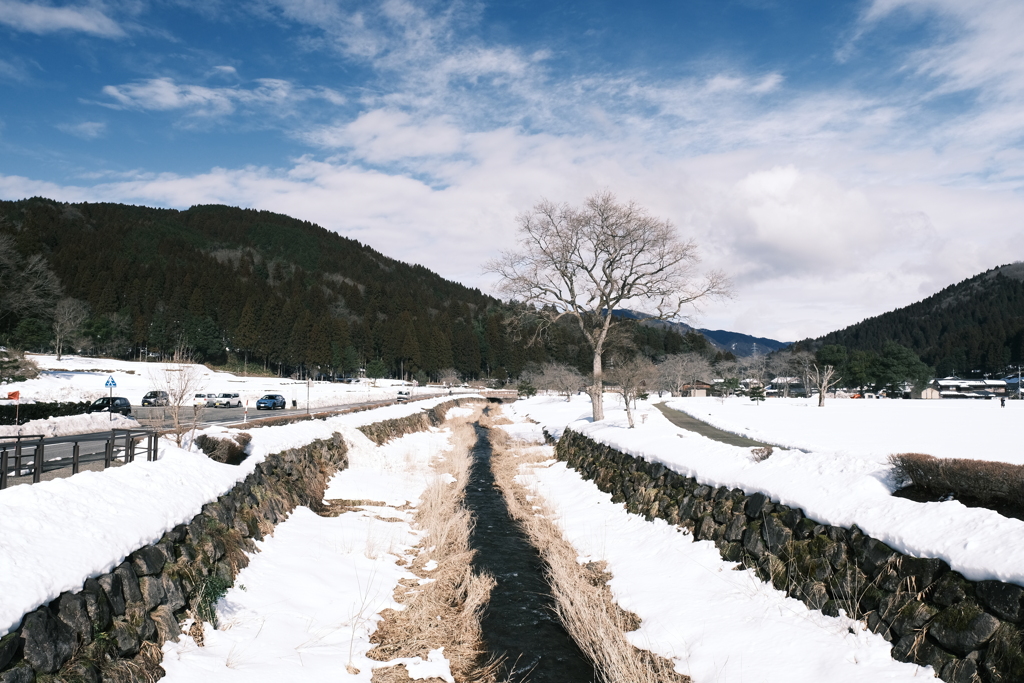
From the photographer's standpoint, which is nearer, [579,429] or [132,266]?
[579,429]

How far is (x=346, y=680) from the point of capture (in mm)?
6969

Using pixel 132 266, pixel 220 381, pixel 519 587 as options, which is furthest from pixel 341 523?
pixel 132 266

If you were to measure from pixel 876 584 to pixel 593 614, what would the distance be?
3827 mm

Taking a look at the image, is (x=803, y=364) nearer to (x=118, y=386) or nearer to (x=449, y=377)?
(x=449, y=377)

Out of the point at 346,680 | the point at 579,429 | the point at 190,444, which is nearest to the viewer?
the point at 346,680

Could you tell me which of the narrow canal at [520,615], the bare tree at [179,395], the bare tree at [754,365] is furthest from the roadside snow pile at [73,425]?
the bare tree at [754,365]

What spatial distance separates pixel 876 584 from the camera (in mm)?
7066

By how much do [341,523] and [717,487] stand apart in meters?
8.61

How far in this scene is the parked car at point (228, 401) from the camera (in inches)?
1951

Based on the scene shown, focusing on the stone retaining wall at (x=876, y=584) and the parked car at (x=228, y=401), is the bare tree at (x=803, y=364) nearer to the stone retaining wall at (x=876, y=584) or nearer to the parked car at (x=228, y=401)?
the parked car at (x=228, y=401)

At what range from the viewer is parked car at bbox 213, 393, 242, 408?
49562 mm

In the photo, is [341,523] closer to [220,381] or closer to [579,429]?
[579,429]

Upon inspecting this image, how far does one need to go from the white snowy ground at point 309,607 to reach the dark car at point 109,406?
23.7 meters

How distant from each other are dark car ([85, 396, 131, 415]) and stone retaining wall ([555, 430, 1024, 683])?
3091 centimetres
